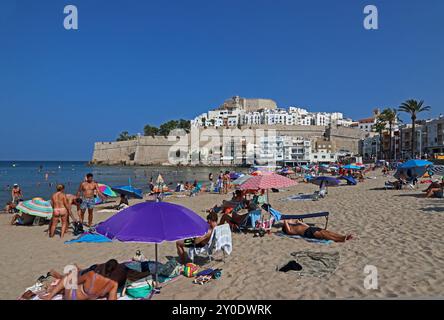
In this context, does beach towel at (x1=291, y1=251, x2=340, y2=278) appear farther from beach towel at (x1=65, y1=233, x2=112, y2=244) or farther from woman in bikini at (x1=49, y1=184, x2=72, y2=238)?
woman in bikini at (x1=49, y1=184, x2=72, y2=238)

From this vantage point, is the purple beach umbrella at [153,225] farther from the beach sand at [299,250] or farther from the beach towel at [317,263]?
the beach towel at [317,263]

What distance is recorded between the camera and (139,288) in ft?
14.1

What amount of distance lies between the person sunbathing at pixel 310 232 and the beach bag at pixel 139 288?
12.3 feet

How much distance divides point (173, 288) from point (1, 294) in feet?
8.10

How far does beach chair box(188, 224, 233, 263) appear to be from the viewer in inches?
225

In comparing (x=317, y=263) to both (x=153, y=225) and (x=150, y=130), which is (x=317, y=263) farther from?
(x=150, y=130)

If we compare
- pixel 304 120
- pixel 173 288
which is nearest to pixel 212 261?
pixel 173 288

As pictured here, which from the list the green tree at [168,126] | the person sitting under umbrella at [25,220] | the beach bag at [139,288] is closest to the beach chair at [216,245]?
the beach bag at [139,288]

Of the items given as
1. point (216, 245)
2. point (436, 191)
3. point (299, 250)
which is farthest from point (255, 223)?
point (436, 191)

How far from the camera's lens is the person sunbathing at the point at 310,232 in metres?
6.70

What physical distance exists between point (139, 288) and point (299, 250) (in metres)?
3.15

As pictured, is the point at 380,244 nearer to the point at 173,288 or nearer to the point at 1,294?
the point at 173,288
